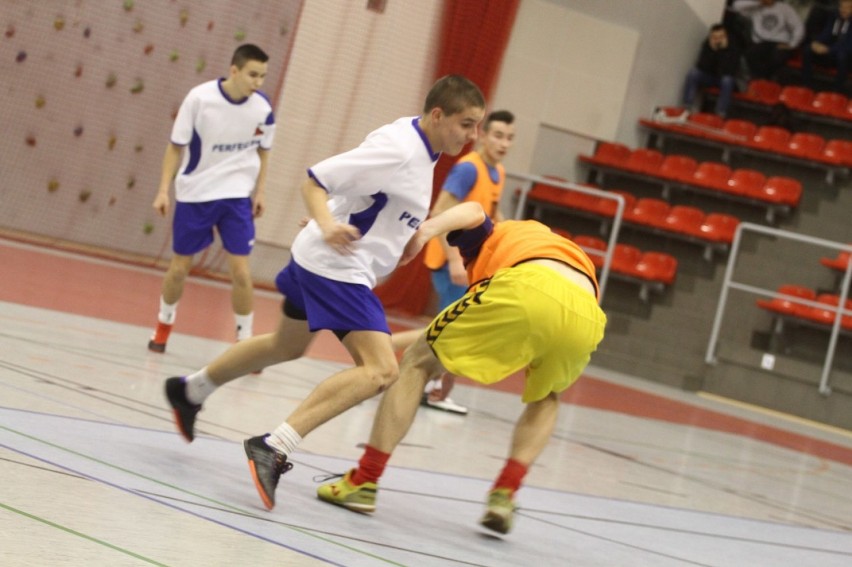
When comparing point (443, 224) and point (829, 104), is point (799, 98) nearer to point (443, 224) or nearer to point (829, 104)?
point (829, 104)

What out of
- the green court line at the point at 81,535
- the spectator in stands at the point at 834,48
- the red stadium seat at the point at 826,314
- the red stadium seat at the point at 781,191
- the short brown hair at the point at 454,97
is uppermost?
the spectator in stands at the point at 834,48

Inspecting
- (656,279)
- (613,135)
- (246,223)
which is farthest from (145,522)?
(613,135)

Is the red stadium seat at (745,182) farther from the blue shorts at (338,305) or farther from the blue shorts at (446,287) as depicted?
the blue shorts at (338,305)

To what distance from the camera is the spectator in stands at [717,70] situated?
624 inches

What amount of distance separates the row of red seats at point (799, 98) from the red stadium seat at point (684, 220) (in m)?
2.68

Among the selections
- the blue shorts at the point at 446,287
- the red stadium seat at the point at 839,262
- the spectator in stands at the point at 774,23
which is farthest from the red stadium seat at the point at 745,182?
the blue shorts at the point at 446,287

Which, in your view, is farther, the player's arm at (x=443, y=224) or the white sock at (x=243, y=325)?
the white sock at (x=243, y=325)

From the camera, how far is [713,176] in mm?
14398

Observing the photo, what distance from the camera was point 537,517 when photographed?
4484 millimetres

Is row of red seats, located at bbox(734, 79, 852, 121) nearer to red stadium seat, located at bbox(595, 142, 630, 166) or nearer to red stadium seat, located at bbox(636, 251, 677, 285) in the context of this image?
red stadium seat, located at bbox(595, 142, 630, 166)

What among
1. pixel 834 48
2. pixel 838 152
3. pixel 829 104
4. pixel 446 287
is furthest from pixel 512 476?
pixel 834 48

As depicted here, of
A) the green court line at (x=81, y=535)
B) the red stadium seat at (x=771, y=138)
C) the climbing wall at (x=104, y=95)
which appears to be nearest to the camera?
the green court line at (x=81, y=535)

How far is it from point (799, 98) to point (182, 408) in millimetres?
13409

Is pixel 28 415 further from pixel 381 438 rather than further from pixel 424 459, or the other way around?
pixel 424 459
